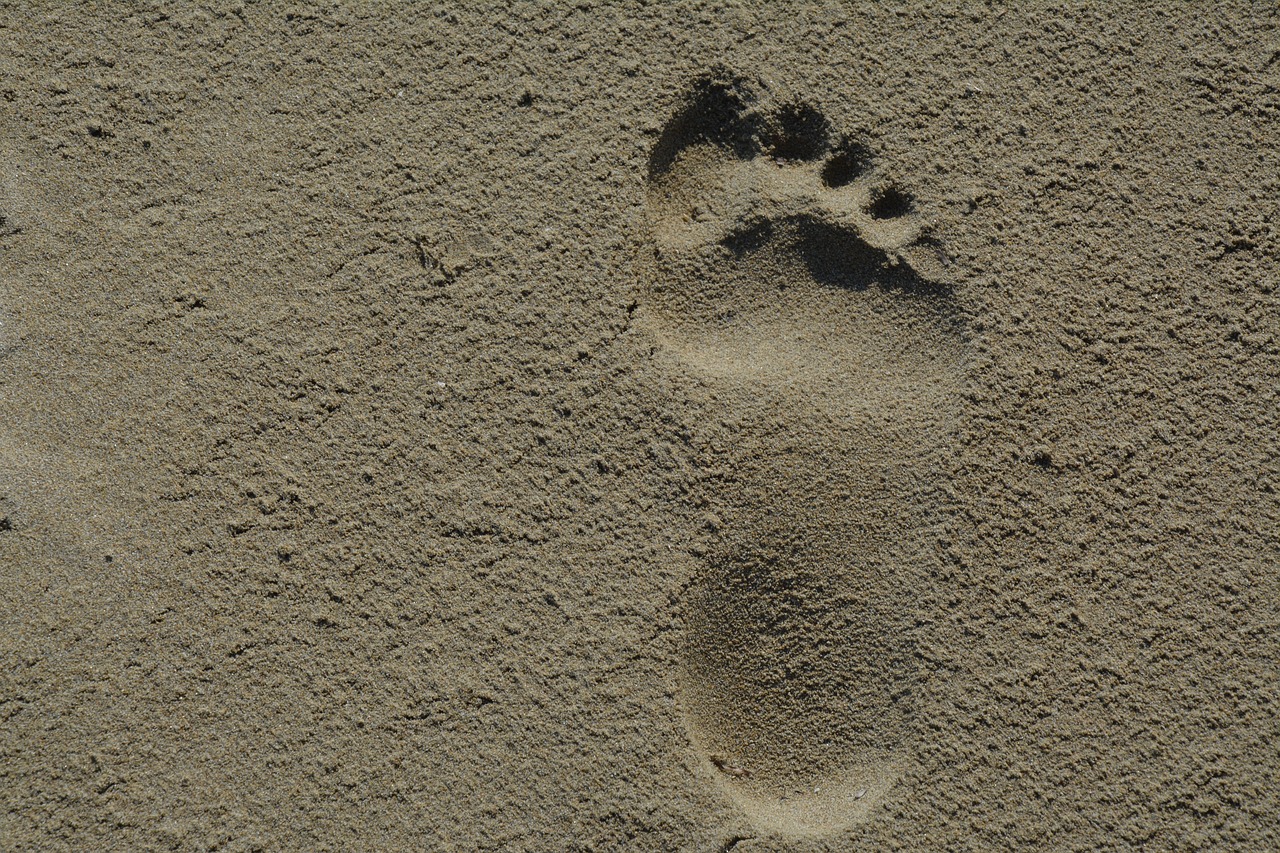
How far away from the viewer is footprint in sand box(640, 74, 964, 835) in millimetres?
1099

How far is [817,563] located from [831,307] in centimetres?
34

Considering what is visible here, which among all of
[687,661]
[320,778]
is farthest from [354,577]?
[687,661]

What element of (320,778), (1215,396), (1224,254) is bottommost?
(320,778)

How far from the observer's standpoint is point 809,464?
1108 mm

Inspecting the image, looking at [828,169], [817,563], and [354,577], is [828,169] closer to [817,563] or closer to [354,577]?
[817,563]

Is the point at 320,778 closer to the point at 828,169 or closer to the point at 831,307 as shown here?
the point at 831,307

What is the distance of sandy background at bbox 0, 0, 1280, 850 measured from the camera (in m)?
1.10

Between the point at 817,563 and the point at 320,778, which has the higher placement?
the point at 817,563

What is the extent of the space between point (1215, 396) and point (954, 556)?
409 millimetres

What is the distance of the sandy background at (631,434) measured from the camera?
3.61ft

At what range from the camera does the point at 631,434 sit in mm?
1131

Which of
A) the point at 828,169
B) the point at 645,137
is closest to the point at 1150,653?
the point at 828,169

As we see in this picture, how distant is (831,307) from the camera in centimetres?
114

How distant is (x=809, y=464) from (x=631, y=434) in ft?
0.76
